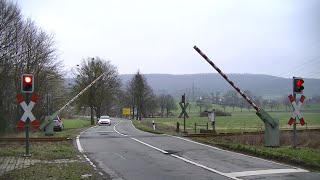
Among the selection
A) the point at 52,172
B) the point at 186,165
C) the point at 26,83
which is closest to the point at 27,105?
the point at 26,83

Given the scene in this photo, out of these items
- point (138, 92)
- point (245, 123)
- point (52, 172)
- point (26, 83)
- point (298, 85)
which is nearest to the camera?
point (52, 172)

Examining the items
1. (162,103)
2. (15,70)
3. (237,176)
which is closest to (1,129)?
(15,70)

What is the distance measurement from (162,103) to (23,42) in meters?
100

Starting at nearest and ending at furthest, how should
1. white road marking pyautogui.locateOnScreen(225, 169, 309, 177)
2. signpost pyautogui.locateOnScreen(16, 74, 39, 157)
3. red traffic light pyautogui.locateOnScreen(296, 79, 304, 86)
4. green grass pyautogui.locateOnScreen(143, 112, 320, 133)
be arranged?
white road marking pyautogui.locateOnScreen(225, 169, 309, 177) < signpost pyautogui.locateOnScreen(16, 74, 39, 157) < red traffic light pyautogui.locateOnScreen(296, 79, 304, 86) < green grass pyautogui.locateOnScreen(143, 112, 320, 133)

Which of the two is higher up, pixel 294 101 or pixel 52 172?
pixel 294 101

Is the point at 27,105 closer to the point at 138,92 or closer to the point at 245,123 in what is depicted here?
the point at 245,123

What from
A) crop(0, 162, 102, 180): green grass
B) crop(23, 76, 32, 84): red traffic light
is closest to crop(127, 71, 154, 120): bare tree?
crop(23, 76, 32, 84): red traffic light

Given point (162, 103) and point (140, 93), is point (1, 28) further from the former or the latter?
point (162, 103)

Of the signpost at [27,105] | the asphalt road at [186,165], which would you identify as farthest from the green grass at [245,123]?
the signpost at [27,105]

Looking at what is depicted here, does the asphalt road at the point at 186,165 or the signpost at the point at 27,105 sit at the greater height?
the signpost at the point at 27,105

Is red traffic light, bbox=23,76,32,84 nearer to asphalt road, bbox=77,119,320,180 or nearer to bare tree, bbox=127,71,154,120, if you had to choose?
asphalt road, bbox=77,119,320,180

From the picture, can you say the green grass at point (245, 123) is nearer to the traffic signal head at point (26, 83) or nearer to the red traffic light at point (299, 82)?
the red traffic light at point (299, 82)

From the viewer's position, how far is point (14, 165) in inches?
480

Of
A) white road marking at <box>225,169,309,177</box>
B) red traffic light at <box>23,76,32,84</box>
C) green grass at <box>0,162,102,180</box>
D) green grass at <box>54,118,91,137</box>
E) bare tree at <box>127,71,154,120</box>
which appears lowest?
green grass at <box>54,118,91,137</box>
